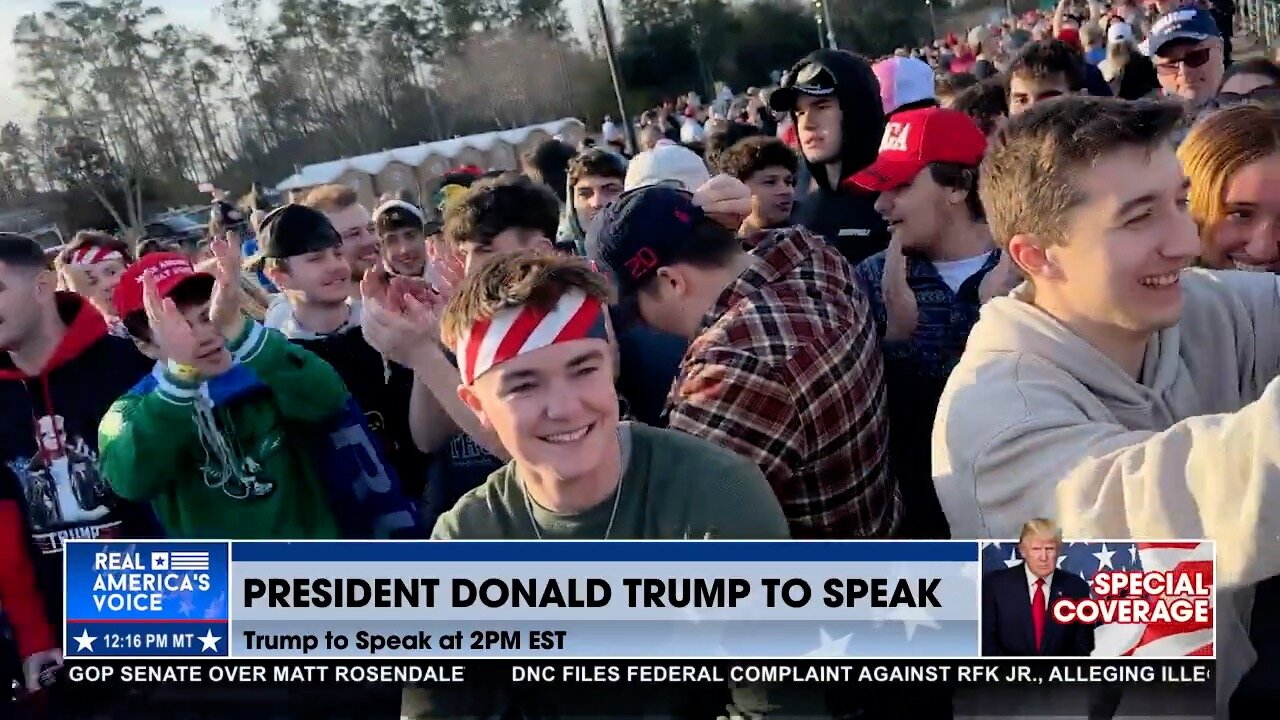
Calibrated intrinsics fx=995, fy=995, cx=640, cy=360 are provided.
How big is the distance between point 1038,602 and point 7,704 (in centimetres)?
198

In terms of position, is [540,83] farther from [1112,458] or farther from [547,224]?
[1112,458]

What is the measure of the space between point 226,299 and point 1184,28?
349 cm

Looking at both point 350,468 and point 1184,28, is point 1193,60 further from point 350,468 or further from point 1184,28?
point 350,468

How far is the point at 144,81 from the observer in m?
2.60

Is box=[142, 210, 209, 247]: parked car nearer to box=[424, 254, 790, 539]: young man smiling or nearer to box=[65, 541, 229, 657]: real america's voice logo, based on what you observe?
box=[65, 541, 229, 657]: real america's voice logo

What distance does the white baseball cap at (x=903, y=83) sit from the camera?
3617 mm

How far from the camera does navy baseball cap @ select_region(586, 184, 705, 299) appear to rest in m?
1.92

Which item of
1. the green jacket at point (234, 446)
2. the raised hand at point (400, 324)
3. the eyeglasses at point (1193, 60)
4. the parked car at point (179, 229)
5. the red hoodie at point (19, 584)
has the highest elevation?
the parked car at point (179, 229)

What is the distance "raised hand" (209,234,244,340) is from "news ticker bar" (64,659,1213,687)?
2.13 ft

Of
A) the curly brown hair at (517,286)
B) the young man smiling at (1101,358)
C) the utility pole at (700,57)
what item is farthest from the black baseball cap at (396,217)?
the utility pole at (700,57)

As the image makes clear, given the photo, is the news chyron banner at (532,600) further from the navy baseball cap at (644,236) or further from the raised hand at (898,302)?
the raised hand at (898,302)

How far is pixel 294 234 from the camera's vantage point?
8.27ft

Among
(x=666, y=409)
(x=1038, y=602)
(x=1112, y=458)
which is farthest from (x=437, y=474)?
(x=1112, y=458)

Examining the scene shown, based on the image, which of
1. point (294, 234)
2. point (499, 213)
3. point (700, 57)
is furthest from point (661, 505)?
point (700, 57)
